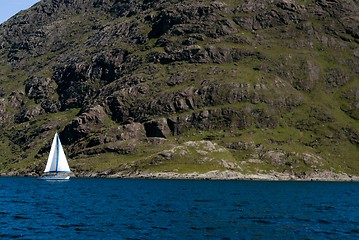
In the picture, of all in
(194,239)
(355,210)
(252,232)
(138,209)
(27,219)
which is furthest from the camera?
(355,210)

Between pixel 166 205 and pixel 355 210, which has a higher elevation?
pixel 166 205

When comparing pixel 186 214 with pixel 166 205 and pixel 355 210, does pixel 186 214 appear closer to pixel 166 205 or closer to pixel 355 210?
pixel 166 205

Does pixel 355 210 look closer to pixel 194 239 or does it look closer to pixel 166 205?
pixel 166 205

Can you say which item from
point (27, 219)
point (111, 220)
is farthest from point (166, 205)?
point (27, 219)

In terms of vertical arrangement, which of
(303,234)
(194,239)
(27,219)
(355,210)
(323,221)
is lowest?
(355,210)

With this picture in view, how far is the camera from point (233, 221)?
77938mm

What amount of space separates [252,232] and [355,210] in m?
44.9

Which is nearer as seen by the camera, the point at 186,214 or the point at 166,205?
the point at 186,214

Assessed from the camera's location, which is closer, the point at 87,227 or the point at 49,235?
the point at 49,235

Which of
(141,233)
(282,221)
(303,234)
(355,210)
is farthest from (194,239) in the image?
(355,210)

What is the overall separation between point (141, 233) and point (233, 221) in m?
19.5

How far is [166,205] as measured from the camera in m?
105

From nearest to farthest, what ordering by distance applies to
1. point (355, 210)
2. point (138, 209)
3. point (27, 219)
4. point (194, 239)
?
point (194, 239), point (27, 219), point (138, 209), point (355, 210)

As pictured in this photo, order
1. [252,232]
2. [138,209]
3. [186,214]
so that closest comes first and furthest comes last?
[252,232]
[186,214]
[138,209]
